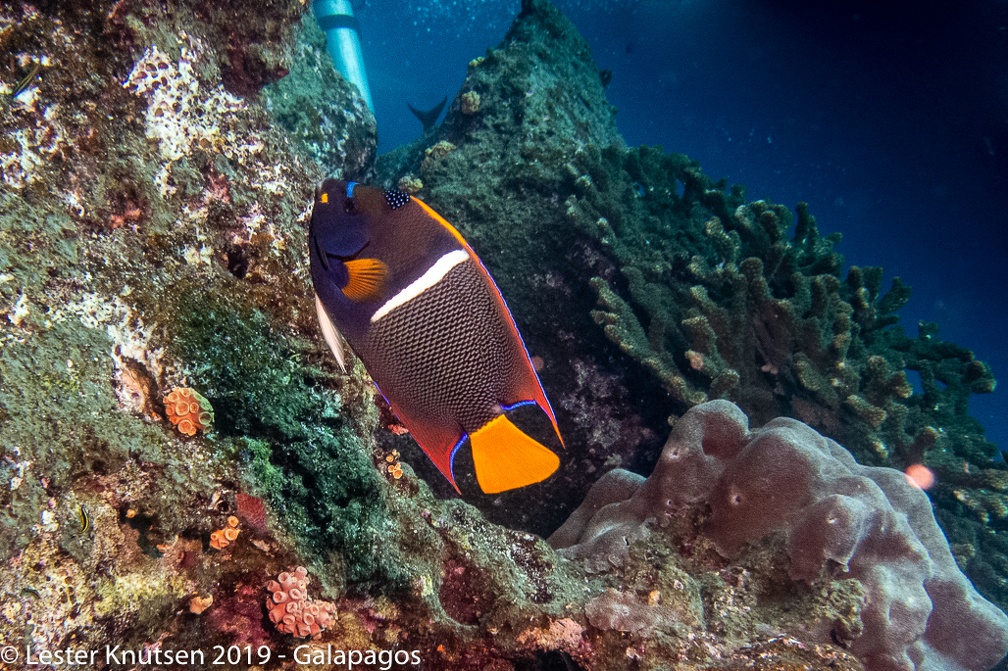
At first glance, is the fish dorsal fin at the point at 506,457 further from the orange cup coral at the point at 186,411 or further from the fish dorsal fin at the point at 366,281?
the orange cup coral at the point at 186,411

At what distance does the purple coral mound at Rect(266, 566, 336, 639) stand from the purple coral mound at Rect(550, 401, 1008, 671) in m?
1.22

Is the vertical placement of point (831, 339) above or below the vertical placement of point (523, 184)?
below

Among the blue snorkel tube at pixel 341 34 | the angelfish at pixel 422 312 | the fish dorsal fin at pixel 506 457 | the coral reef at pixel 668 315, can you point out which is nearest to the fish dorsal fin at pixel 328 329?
the angelfish at pixel 422 312

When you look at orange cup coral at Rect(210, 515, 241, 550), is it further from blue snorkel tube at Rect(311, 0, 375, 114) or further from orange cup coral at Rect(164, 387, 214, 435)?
blue snorkel tube at Rect(311, 0, 375, 114)

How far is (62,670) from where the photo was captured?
1.05m

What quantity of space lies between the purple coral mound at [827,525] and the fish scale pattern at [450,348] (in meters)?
1.60

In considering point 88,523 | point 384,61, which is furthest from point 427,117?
point 384,61

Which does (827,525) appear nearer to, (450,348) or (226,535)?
(450,348)

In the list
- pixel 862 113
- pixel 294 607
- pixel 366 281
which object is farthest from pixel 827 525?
pixel 862 113

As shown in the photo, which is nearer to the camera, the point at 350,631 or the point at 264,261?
the point at 350,631

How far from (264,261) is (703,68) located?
24307 mm

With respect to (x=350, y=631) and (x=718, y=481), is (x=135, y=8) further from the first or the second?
(x=718, y=481)

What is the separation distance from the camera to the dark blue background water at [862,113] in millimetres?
10141

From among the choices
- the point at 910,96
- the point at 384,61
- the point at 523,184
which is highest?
the point at 384,61
